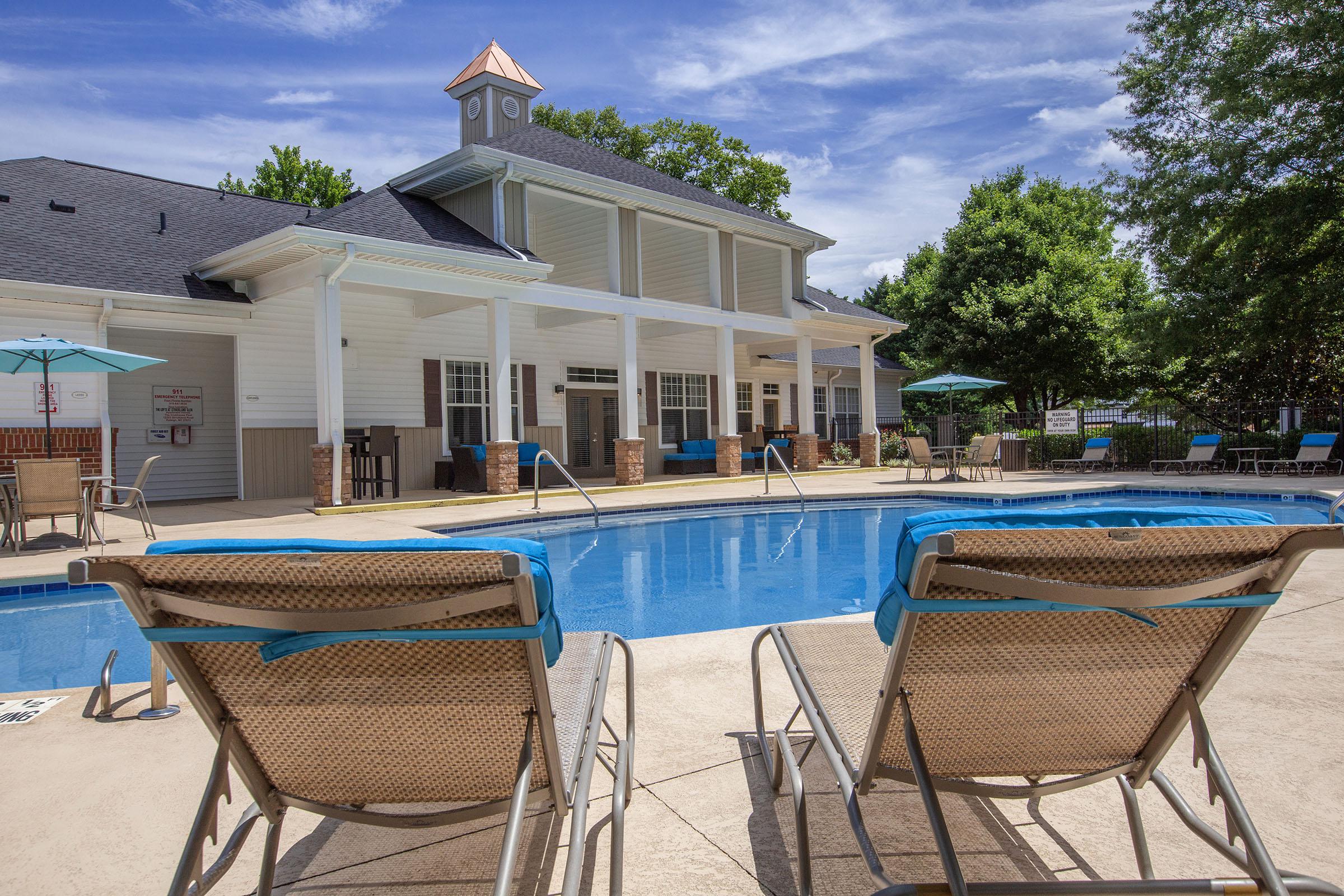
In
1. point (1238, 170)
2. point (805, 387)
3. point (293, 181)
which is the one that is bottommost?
point (805, 387)

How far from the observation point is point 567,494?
1184 centimetres

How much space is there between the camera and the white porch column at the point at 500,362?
11.3 meters

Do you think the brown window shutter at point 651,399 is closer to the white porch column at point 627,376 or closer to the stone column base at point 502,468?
the white porch column at point 627,376

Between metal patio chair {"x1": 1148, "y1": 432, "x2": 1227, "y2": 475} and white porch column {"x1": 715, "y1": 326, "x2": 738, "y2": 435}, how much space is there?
7980mm

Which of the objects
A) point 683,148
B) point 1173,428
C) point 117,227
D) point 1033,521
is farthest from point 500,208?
point 683,148

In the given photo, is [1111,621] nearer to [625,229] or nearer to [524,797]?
[524,797]

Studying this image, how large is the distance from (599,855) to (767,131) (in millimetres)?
29718

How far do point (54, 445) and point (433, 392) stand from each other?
5205 millimetres

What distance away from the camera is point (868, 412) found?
17.5 m

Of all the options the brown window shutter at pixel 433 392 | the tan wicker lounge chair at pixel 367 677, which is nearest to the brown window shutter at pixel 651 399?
the brown window shutter at pixel 433 392

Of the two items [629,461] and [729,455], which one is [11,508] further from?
[729,455]

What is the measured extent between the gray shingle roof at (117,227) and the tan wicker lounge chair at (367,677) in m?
10.5

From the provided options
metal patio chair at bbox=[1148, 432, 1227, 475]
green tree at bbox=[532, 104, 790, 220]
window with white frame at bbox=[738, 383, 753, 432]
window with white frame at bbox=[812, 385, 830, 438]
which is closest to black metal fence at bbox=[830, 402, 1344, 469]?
metal patio chair at bbox=[1148, 432, 1227, 475]

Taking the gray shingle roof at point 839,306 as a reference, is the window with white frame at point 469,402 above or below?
below
